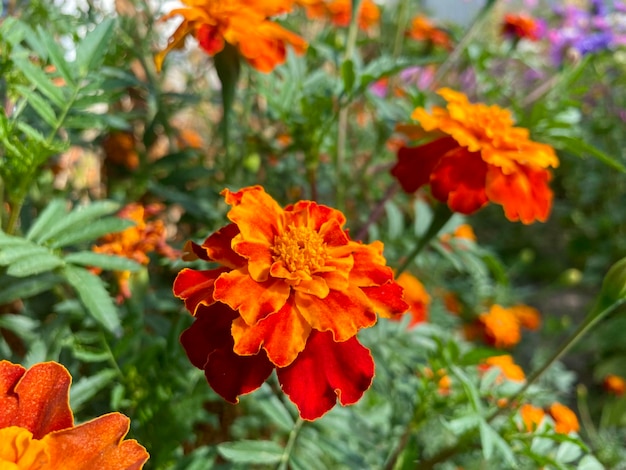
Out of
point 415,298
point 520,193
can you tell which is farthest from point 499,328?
point 520,193

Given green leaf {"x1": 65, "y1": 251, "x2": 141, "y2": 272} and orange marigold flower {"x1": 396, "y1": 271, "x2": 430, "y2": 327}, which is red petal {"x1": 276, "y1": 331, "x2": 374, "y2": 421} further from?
orange marigold flower {"x1": 396, "y1": 271, "x2": 430, "y2": 327}

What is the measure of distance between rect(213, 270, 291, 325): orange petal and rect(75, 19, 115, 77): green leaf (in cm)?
29

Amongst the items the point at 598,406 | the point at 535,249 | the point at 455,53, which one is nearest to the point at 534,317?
the point at 598,406

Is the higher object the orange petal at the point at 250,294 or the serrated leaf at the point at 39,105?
the serrated leaf at the point at 39,105

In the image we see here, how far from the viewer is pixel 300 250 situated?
51 centimetres

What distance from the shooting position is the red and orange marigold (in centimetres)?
45

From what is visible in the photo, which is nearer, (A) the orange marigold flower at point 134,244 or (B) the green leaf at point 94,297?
(B) the green leaf at point 94,297

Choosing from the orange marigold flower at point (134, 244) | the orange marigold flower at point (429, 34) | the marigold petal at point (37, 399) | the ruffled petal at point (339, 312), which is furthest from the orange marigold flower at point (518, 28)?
the marigold petal at point (37, 399)

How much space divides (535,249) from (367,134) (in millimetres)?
972

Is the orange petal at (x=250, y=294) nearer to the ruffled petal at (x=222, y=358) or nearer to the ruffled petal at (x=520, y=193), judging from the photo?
the ruffled petal at (x=222, y=358)

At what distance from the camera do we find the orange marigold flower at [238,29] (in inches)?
26.1

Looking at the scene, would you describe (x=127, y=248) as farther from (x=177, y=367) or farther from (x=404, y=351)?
(x=404, y=351)

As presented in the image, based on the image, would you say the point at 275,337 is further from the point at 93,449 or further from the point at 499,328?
the point at 499,328

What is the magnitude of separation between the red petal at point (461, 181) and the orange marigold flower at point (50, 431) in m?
0.39
